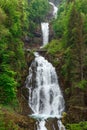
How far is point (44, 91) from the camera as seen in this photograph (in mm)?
51781

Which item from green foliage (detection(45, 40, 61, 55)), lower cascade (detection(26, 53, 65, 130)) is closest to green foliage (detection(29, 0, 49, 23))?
green foliage (detection(45, 40, 61, 55))

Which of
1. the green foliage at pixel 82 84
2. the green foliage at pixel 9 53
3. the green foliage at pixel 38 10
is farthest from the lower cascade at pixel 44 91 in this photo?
the green foliage at pixel 38 10

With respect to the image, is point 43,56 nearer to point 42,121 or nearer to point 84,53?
point 84,53

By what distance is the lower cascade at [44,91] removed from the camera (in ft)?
161

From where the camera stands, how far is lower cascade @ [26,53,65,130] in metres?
49.2

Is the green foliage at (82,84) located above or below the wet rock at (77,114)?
above

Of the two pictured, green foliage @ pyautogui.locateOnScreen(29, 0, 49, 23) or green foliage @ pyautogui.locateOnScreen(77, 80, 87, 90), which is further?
green foliage @ pyautogui.locateOnScreen(29, 0, 49, 23)

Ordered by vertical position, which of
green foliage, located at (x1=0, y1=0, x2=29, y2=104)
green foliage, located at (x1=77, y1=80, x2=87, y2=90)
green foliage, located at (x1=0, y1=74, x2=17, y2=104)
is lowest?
green foliage, located at (x1=0, y1=74, x2=17, y2=104)

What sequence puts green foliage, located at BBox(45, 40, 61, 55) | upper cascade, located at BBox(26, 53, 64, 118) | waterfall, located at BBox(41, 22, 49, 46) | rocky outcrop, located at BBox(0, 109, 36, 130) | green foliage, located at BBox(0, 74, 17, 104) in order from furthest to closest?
waterfall, located at BBox(41, 22, 49, 46), green foliage, located at BBox(45, 40, 61, 55), upper cascade, located at BBox(26, 53, 64, 118), green foliage, located at BBox(0, 74, 17, 104), rocky outcrop, located at BBox(0, 109, 36, 130)

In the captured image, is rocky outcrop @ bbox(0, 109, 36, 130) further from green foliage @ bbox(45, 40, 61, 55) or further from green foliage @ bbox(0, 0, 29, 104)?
green foliage @ bbox(45, 40, 61, 55)

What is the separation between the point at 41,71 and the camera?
180 ft

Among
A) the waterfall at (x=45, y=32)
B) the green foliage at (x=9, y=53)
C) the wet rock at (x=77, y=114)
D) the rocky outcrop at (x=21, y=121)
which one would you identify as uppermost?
the waterfall at (x=45, y=32)

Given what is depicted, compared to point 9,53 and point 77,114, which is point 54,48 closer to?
point 9,53

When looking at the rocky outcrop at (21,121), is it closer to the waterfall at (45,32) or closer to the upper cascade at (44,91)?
the upper cascade at (44,91)
